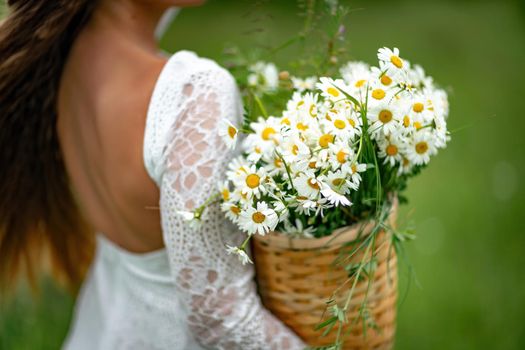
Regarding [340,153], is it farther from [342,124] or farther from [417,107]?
[417,107]

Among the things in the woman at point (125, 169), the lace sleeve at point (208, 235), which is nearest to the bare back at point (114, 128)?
the woman at point (125, 169)

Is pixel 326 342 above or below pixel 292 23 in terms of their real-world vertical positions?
above

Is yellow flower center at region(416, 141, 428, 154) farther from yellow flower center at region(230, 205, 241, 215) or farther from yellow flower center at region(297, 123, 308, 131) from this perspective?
yellow flower center at region(230, 205, 241, 215)

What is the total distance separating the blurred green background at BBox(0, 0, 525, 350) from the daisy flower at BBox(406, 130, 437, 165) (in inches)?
6.6

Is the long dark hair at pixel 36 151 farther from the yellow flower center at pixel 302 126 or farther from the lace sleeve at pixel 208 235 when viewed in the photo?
the yellow flower center at pixel 302 126

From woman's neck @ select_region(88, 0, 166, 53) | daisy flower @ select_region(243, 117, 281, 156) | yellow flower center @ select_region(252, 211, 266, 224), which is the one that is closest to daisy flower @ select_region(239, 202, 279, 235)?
yellow flower center @ select_region(252, 211, 266, 224)

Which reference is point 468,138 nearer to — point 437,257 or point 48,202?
point 437,257

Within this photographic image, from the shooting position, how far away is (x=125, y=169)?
1.46 metres

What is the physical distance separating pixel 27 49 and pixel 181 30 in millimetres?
4686

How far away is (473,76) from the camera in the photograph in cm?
482

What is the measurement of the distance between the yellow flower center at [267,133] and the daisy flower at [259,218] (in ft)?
0.42

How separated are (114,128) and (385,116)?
0.61 meters

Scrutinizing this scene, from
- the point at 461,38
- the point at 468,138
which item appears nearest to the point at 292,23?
the point at 461,38

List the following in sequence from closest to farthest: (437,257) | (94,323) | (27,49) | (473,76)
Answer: (27,49)
(94,323)
(437,257)
(473,76)
